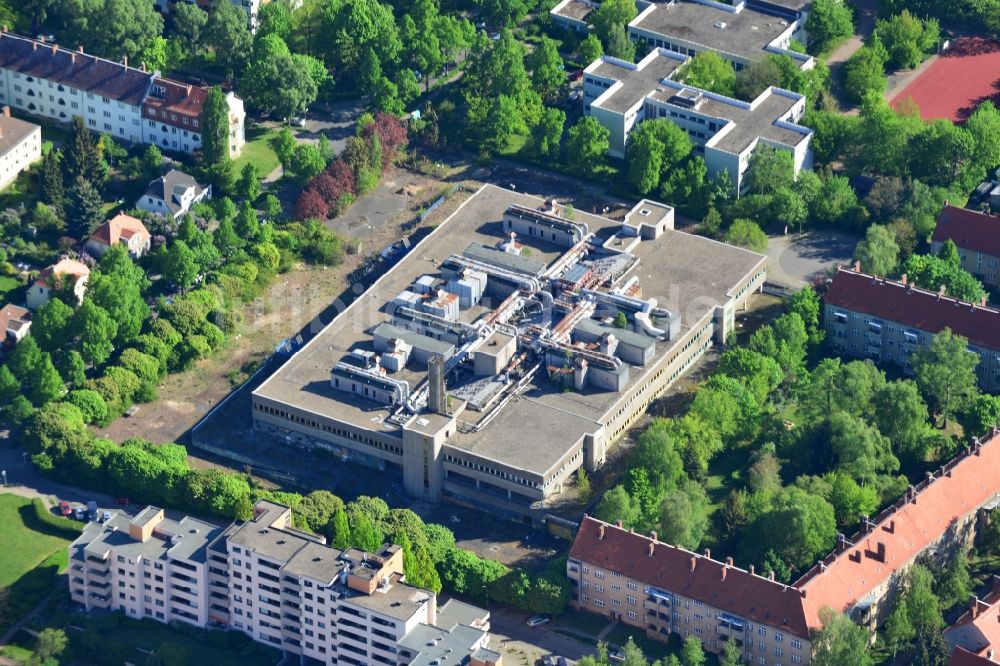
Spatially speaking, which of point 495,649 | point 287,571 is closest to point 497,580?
point 495,649

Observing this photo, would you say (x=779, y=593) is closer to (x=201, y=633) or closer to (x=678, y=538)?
(x=678, y=538)

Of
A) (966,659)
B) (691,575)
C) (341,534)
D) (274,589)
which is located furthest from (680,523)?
(274,589)

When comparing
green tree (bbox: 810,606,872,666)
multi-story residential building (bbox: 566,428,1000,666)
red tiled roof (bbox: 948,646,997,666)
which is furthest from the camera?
multi-story residential building (bbox: 566,428,1000,666)

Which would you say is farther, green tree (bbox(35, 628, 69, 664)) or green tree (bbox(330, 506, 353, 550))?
green tree (bbox(330, 506, 353, 550))

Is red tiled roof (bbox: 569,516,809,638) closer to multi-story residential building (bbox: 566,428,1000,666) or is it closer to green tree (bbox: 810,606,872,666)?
multi-story residential building (bbox: 566,428,1000,666)

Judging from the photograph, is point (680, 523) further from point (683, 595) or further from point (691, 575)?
point (683, 595)

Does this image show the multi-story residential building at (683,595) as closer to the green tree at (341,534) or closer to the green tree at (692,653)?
the green tree at (692,653)

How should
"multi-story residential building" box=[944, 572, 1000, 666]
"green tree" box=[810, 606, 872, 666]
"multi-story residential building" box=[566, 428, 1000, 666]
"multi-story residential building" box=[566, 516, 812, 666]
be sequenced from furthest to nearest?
"multi-story residential building" box=[566, 428, 1000, 666], "multi-story residential building" box=[566, 516, 812, 666], "green tree" box=[810, 606, 872, 666], "multi-story residential building" box=[944, 572, 1000, 666]

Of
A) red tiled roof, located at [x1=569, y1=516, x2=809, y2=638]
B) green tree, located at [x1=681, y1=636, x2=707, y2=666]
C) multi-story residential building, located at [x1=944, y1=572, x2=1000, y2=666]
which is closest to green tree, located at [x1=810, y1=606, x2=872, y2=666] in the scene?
red tiled roof, located at [x1=569, y1=516, x2=809, y2=638]
